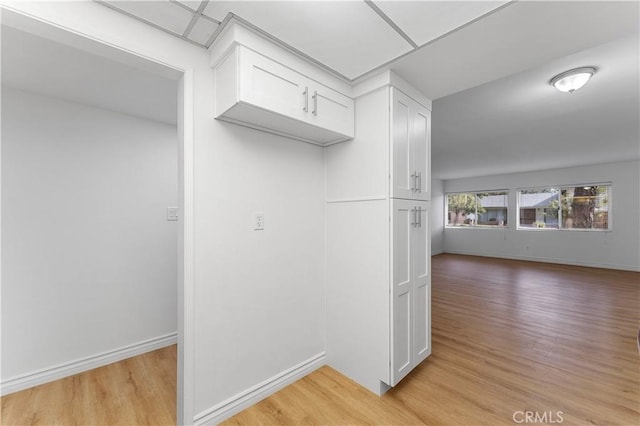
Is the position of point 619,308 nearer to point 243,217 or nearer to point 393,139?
point 393,139

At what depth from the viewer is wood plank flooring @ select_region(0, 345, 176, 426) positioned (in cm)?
172

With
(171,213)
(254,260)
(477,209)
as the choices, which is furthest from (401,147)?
(477,209)

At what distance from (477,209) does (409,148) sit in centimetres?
791

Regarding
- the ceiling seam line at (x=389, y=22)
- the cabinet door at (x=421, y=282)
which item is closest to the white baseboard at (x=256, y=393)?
the cabinet door at (x=421, y=282)

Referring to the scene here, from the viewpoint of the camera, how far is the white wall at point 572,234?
6.16m

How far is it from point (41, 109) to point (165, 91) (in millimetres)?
1008

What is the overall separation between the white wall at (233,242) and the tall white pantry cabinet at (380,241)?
0.20 meters

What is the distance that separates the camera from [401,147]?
1.99 metres

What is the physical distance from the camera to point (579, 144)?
4.66 meters

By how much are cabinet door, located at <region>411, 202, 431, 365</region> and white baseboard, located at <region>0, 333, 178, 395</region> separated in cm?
240

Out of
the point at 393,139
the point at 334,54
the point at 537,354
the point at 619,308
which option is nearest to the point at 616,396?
the point at 537,354

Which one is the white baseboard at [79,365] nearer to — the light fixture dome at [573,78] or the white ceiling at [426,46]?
the white ceiling at [426,46]

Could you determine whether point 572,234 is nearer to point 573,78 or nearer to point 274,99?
point 573,78

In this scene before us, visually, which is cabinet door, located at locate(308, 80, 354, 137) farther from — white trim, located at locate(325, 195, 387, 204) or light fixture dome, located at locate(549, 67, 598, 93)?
light fixture dome, located at locate(549, 67, 598, 93)
